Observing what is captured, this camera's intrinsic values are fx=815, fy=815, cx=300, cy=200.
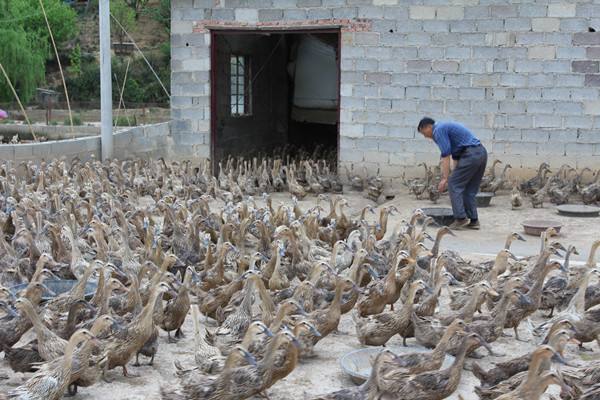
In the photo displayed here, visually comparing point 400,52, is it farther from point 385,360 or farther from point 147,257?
point 385,360

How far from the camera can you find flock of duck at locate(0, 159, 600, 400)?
552 cm

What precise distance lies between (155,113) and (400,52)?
79.6 feet

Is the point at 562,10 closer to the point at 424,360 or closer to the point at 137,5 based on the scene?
the point at 424,360

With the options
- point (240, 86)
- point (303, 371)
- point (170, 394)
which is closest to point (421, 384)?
point (303, 371)

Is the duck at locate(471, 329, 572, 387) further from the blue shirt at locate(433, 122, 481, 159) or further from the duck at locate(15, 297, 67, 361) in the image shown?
the blue shirt at locate(433, 122, 481, 159)

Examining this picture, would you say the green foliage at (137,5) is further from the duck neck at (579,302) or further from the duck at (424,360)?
the duck at (424,360)

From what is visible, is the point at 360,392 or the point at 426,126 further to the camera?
the point at 426,126

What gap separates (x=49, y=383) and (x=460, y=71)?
36.9ft

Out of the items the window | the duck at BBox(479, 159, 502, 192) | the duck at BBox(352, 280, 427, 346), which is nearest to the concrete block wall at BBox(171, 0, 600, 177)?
the duck at BBox(479, 159, 502, 192)

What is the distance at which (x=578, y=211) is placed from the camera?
42.8 ft

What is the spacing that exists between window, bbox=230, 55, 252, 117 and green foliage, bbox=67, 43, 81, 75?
94.3 ft

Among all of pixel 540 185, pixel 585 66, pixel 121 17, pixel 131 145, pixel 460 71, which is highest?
pixel 121 17

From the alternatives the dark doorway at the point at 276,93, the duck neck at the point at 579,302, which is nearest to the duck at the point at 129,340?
the duck neck at the point at 579,302

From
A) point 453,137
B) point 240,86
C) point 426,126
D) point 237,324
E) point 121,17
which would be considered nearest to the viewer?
point 237,324
